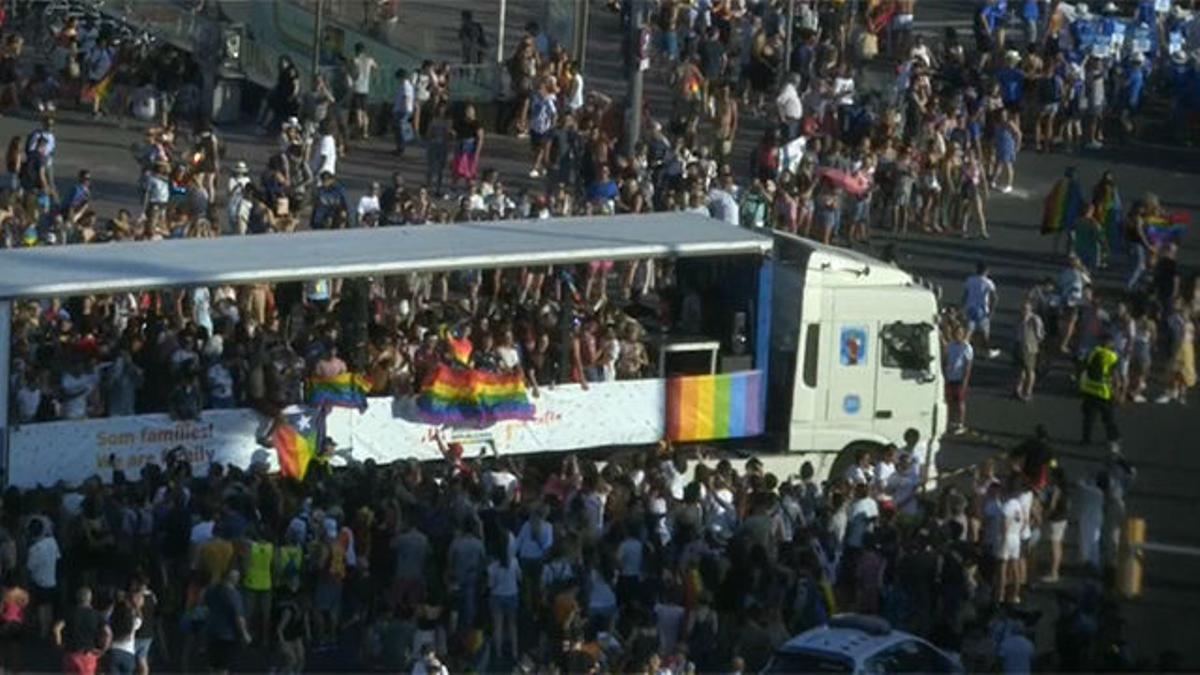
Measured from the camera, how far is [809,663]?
27.0 m

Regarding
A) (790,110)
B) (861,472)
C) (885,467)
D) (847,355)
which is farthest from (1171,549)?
(790,110)

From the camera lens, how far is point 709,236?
34000mm

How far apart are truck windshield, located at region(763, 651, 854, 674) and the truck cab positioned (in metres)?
6.88

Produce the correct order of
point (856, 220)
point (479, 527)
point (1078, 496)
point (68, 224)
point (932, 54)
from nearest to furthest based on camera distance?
point (479, 527)
point (1078, 496)
point (68, 224)
point (856, 220)
point (932, 54)

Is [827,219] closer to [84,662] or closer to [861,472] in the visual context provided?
[861,472]

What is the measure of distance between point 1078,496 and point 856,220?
9479mm

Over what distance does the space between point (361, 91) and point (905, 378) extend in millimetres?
13225

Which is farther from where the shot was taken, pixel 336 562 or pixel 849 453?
pixel 849 453

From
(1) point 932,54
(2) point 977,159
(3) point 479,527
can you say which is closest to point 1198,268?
(2) point 977,159

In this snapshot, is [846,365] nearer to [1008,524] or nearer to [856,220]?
[1008,524]

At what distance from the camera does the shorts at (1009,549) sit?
1234 inches

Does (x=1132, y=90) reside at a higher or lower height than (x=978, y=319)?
higher

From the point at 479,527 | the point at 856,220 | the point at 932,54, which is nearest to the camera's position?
the point at 479,527

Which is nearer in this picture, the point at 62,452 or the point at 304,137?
the point at 62,452
